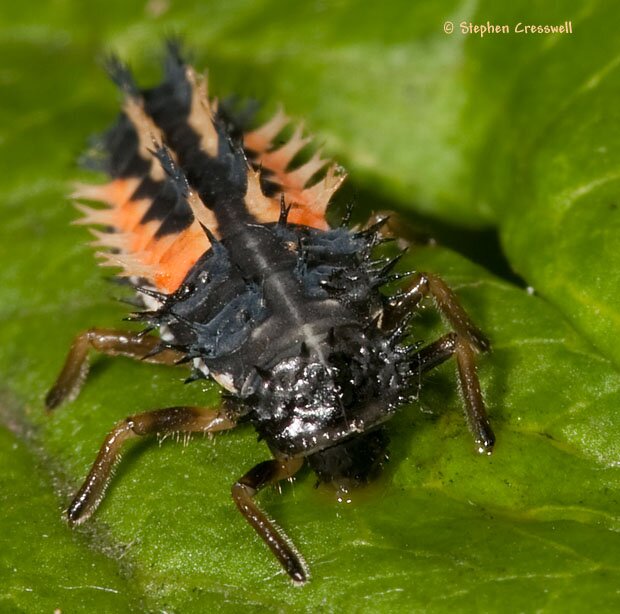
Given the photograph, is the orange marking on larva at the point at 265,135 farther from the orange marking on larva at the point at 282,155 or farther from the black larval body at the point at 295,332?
the black larval body at the point at 295,332

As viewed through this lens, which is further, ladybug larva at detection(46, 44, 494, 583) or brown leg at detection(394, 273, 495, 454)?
brown leg at detection(394, 273, 495, 454)

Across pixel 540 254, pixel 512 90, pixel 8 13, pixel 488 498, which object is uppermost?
pixel 8 13

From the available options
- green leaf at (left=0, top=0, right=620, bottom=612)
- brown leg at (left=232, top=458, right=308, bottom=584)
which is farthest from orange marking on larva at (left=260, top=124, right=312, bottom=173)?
brown leg at (left=232, top=458, right=308, bottom=584)

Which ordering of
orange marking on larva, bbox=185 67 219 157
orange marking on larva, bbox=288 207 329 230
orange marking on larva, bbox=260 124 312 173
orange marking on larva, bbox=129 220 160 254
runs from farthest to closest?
orange marking on larva, bbox=260 124 312 173
orange marking on larva, bbox=185 67 219 157
orange marking on larva, bbox=129 220 160 254
orange marking on larva, bbox=288 207 329 230

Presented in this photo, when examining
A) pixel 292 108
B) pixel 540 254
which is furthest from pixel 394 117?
pixel 540 254

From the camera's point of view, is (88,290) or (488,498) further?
(88,290)

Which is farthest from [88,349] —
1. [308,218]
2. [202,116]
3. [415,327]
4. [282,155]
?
[415,327]

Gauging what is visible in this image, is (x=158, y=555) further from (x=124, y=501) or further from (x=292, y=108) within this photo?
(x=292, y=108)

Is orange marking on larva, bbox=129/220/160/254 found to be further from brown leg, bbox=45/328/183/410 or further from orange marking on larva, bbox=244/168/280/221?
orange marking on larva, bbox=244/168/280/221
